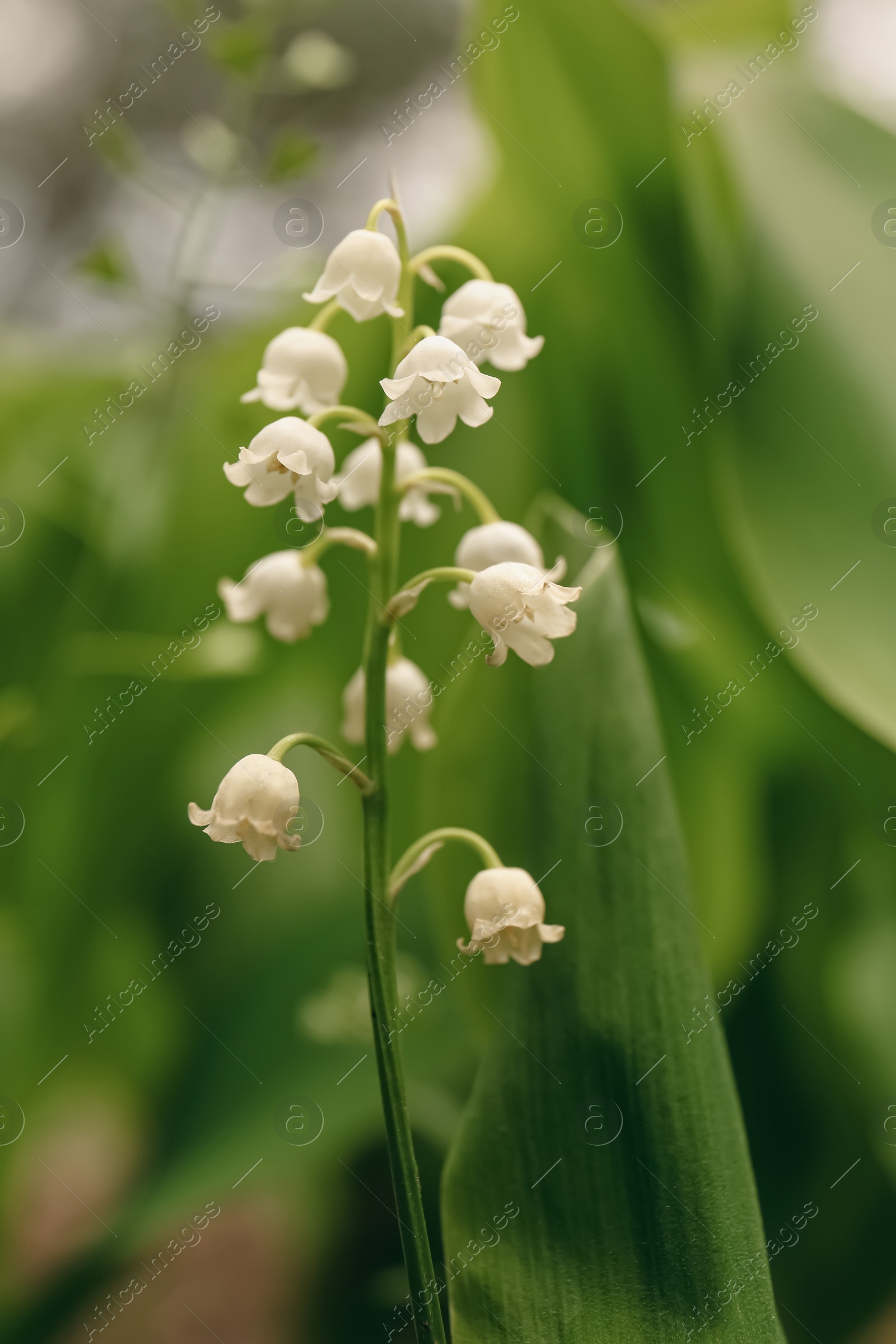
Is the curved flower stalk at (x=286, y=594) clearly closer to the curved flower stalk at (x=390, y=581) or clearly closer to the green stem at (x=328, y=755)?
the curved flower stalk at (x=390, y=581)

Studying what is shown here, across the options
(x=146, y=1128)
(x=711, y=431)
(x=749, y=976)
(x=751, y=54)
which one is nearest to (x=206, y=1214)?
(x=146, y=1128)

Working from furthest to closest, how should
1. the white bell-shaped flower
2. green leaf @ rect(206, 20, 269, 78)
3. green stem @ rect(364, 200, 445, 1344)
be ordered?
green leaf @ rect(206, 20, 269, 78)
the white bell-shaped flower
green stem @ rect(364, 200, 445, 1344)

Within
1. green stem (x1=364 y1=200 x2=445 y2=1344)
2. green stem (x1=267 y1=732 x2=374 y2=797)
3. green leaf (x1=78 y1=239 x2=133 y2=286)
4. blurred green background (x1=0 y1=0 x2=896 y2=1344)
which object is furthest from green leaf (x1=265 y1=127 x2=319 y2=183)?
green stem (x1=267 y1=732 x2=374 y2=797)

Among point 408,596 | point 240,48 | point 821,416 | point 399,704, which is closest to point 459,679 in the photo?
point 399,704

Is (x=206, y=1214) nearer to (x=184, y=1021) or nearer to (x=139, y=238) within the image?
(x=184, y=1021)

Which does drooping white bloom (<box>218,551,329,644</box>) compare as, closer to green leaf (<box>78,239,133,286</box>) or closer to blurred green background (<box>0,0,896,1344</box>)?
blurred green background (<box>0,0,896,1344</box>)

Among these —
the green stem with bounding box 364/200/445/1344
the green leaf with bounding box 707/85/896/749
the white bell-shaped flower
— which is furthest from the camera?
the green leaf with bounding box 707/85/896/749
